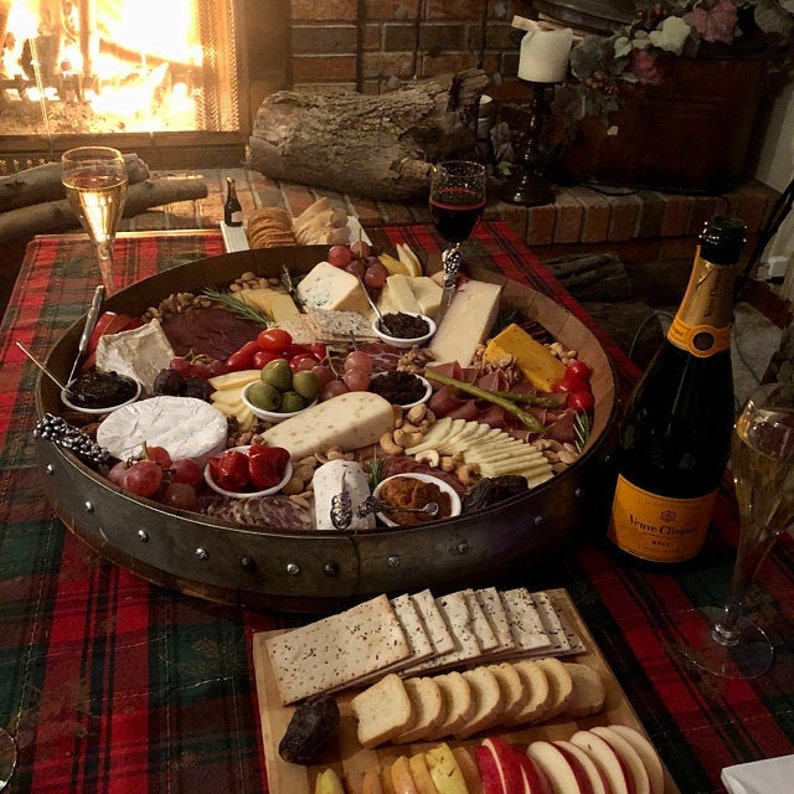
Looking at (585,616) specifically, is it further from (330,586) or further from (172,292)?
(172,292)

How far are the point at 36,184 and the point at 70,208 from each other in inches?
6.3

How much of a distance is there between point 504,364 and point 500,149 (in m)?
1.86

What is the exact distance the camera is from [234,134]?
296cm

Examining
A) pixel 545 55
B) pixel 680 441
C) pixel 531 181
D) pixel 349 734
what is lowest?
pixel 531 181

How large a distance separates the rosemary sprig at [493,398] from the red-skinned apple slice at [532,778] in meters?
0.57

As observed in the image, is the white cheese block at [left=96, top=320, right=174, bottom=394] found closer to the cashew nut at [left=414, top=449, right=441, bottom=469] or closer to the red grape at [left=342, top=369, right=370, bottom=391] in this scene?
the red grape at [left=342, top=369, right=370, bottom=391]

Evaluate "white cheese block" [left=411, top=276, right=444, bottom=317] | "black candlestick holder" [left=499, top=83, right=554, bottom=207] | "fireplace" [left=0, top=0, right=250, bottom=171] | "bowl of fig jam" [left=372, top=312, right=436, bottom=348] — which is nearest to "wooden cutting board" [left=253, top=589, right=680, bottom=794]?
"bowl of fig jam" [left=372, top=312, right=436, bottom=348]

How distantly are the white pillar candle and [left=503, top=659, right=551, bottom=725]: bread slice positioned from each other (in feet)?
7.13

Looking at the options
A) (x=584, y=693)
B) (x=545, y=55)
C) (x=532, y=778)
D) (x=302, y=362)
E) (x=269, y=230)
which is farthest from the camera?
(x=545, y=55)

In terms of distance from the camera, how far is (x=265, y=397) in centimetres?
121

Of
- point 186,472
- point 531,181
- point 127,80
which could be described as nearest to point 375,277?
point 186,472

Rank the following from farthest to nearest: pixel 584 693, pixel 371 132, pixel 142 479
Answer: pixel 371 132, pixel 142 479, pixel 584 693

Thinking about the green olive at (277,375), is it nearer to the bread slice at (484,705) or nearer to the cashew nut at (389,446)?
the cashew nut at (389,446)

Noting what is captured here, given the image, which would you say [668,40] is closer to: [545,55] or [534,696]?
[545,55]
